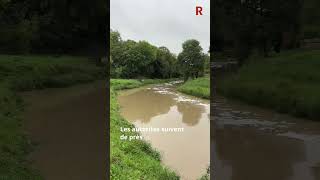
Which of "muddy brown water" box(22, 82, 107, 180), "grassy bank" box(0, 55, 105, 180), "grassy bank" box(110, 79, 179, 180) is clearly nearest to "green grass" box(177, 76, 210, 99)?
"muddy brown water" box(22, 82, 107, 180)

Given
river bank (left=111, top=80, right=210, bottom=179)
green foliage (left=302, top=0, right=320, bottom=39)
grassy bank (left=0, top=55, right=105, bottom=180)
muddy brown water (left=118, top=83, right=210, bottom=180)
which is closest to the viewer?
grassy bank (left=0, top=55, right=105, bottom=180)

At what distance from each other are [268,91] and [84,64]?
8.94 meters

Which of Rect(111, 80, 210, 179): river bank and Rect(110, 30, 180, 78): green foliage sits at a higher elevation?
Rect(110, 30, 180, 78): green foliage

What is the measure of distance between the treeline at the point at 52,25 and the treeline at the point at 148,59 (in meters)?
2.71

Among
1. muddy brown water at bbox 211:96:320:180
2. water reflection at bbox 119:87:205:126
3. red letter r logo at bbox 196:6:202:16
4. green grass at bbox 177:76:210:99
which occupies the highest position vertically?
red letter r logo at bbox 196:6:202:16

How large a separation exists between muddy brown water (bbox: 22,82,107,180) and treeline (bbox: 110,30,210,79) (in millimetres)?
1760

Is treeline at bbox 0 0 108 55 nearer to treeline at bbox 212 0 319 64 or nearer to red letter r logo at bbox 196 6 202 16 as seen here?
treeline at bbox 212 0 319 64

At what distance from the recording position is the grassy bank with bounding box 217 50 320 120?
14.3 metres

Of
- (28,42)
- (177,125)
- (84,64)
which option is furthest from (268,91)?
(28,42)

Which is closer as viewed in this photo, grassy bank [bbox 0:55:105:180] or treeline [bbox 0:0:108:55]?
grassy bank [bbox 0:55:105:180]

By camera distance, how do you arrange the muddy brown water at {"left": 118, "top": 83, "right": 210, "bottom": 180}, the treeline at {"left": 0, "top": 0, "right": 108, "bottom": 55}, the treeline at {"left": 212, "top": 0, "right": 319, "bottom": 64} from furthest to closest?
1. the treeline at {"left": 0, "top": 0, "right": 108, "bottom": 55}
2. the treeline at {"left": 212, "top": 0, "right": 319, "bottom": 64}
3. the muddy brown water at {"left": 118, "top": 83, "right": 210, "bottom": 180}

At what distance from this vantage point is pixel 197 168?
363 inches

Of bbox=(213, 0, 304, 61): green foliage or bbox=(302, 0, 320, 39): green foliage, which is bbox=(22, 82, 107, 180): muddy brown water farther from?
bbox=(302, 0, 320, 39): green foliage

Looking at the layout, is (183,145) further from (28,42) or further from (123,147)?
(28,42)
